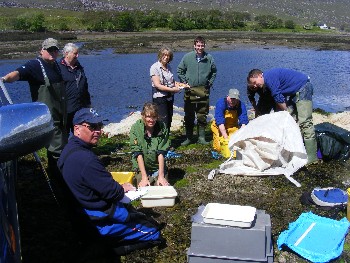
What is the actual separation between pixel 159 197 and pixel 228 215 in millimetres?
1441

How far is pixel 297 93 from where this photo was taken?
7137mm

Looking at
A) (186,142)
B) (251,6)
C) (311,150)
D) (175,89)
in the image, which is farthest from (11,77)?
(251,6)

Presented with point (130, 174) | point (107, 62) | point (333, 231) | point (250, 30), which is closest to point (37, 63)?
point (130, 174)

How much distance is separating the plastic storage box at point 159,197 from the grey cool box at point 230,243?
1.39 metres

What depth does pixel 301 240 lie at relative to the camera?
15.6 feet

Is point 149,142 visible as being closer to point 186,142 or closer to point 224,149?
point 224,149

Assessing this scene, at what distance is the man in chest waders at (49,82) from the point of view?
5836 mm

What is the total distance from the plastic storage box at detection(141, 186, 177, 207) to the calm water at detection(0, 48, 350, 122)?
8.15 metres

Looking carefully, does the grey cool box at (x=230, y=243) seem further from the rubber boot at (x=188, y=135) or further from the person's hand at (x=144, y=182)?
the rubber boot at (x=188, y=135)

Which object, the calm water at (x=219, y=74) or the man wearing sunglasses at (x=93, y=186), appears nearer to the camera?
the man wearing sunglasses at (x=93, y=186)

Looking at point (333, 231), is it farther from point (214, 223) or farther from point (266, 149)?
point (266, 149)

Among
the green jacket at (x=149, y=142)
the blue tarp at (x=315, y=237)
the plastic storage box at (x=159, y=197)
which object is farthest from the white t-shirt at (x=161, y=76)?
the blue tarp at (x=315, y=237)

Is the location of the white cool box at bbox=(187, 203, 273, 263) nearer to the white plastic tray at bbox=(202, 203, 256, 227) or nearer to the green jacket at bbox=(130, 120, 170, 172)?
the white plastic tray at bbox=(202, 203, 256, 227)

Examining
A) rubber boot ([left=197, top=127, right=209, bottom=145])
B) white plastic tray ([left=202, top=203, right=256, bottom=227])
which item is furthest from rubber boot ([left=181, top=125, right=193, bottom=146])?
white plastic tray ([left=202, top=203, right=256, bottom=227])
